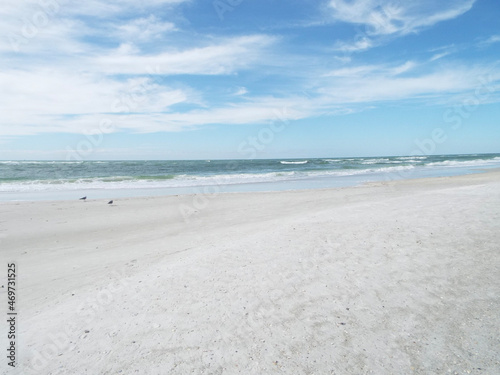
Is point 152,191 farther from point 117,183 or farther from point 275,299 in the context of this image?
point 275,299

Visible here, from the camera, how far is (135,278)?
18.2 feet

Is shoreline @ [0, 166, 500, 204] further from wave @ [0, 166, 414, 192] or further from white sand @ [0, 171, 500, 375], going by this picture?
white sand @ [0, 171, 500, 375]

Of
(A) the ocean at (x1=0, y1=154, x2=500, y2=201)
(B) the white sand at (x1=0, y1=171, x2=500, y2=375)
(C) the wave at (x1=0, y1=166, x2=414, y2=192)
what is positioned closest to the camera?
(B) the white sand at (x1=0, y1=171, x2=500, y2=375)

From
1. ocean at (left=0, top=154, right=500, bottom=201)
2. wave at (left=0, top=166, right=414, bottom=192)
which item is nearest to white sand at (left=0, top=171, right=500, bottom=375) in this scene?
ocean at (left=0, top=154, right=500, bottom=201)

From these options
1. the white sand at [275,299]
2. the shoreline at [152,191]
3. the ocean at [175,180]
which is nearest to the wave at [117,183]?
the ocean at [175,180]

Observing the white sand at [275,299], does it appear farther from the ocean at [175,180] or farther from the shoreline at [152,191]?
the ocean at [175,180]

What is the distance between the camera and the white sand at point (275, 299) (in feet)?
11.0

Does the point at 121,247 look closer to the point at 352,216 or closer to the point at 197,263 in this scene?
the point at 197,263

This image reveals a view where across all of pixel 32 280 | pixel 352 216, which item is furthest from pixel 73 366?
pixel 352 216

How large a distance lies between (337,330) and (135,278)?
3726mm

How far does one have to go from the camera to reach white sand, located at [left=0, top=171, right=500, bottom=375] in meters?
3.34

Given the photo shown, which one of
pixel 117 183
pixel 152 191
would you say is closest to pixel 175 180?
pixel 117 183

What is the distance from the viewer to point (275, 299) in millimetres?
4496

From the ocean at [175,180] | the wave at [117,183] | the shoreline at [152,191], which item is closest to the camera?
the shoreline at [152,191]
